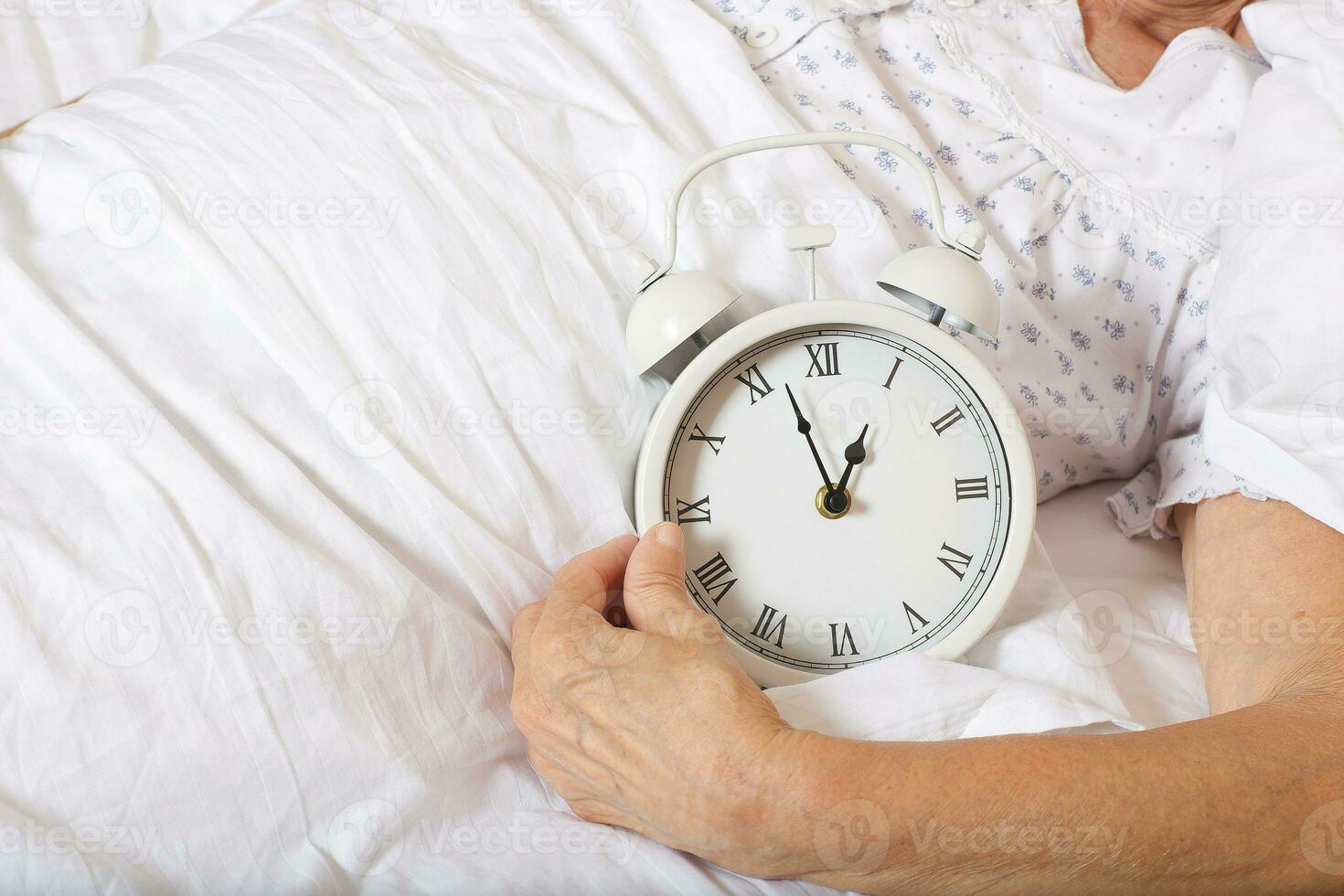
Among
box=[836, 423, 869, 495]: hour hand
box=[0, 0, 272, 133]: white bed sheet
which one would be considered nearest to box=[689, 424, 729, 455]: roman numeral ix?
box=[836, 423, 869, 495]: hour hand

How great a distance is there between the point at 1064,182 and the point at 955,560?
0.52 meters

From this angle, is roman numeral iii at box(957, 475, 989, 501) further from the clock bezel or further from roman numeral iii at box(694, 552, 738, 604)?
roman numeral iii at box(694, 552, 738, 604)

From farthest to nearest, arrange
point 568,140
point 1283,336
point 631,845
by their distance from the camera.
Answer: point 568,140 → point 1283,336 → point 631,845

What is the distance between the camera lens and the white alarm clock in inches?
34.4

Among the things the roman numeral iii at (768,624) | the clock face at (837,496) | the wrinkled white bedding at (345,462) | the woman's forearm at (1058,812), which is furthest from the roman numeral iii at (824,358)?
the woman's forearm at (1058,812)

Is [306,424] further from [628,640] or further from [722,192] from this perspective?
[722,192]

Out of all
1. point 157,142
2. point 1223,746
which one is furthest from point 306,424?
point 1223,746

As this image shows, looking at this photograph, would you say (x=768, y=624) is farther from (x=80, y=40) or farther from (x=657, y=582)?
(x=80, y=40)

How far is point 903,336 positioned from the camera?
0.89 metres

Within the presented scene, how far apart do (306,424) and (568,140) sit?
15.6 inches

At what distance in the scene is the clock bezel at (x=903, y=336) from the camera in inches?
34.1

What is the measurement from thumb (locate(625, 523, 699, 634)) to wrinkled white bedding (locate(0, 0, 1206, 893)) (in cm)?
7

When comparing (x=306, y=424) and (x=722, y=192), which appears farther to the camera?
(x=722, y=192)

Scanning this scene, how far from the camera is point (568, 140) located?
101cm
